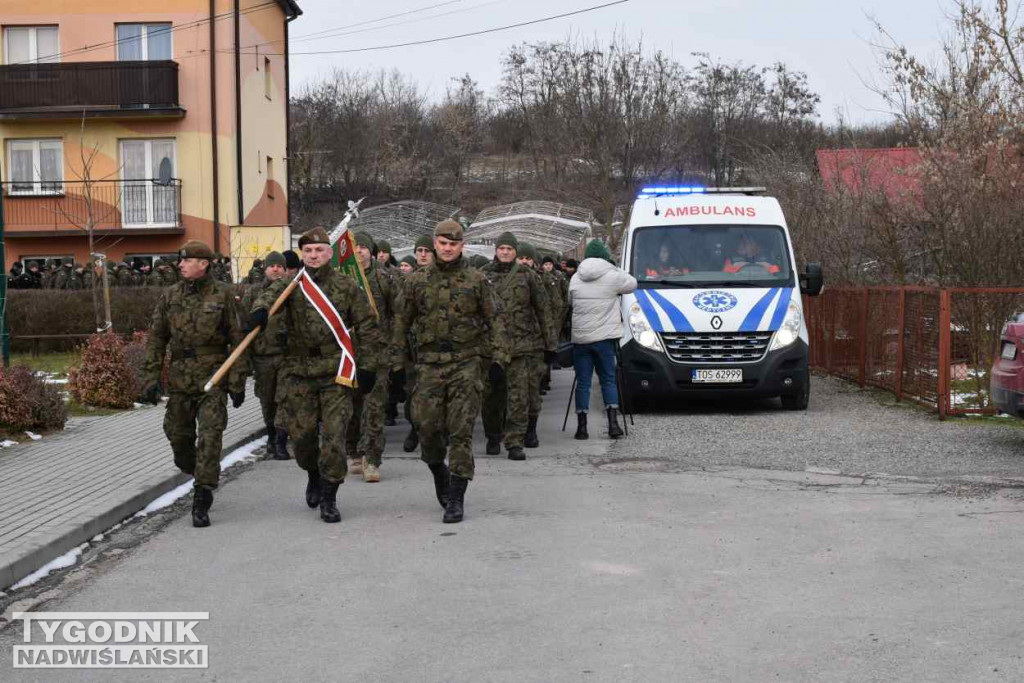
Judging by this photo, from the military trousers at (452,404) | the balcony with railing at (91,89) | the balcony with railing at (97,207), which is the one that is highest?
the balcony with railing at (91,89)

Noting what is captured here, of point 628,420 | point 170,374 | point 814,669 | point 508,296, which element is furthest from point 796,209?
point 814,669

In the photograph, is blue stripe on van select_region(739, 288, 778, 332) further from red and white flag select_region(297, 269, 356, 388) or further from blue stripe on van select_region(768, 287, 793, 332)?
red and white flag select_region(297, 269, 356, 388)

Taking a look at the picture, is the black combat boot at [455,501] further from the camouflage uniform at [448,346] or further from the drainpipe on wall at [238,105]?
the drainpipe on wall at [238,105]

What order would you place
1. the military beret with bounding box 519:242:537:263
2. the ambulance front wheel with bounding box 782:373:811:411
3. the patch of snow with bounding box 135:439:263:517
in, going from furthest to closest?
the ambulance front wheel with bounding box 782:373:811:411, the military beret with bounding box 519:242:537:263, the patch of snow with bounding box 135:439:263:517

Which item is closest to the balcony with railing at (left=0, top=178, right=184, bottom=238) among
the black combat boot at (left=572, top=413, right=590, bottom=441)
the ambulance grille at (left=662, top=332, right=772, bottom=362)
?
the ambulance grille at (left=662, top=332, right=772, bottom=362)

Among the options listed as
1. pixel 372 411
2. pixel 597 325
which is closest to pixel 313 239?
pixel 372 411

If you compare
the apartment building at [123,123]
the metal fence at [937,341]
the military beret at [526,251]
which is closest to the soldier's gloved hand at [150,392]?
the military beret at [526,251]

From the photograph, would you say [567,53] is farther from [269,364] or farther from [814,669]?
→ [814,669]

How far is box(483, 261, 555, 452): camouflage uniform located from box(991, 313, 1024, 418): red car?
3.89 m

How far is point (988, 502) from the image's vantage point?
8.57 metres

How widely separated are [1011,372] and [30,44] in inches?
1154

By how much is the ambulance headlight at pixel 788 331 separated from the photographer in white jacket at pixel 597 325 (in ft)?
7.34

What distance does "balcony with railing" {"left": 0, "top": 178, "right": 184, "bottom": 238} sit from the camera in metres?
33.5

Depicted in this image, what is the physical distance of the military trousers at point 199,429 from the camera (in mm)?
8305
